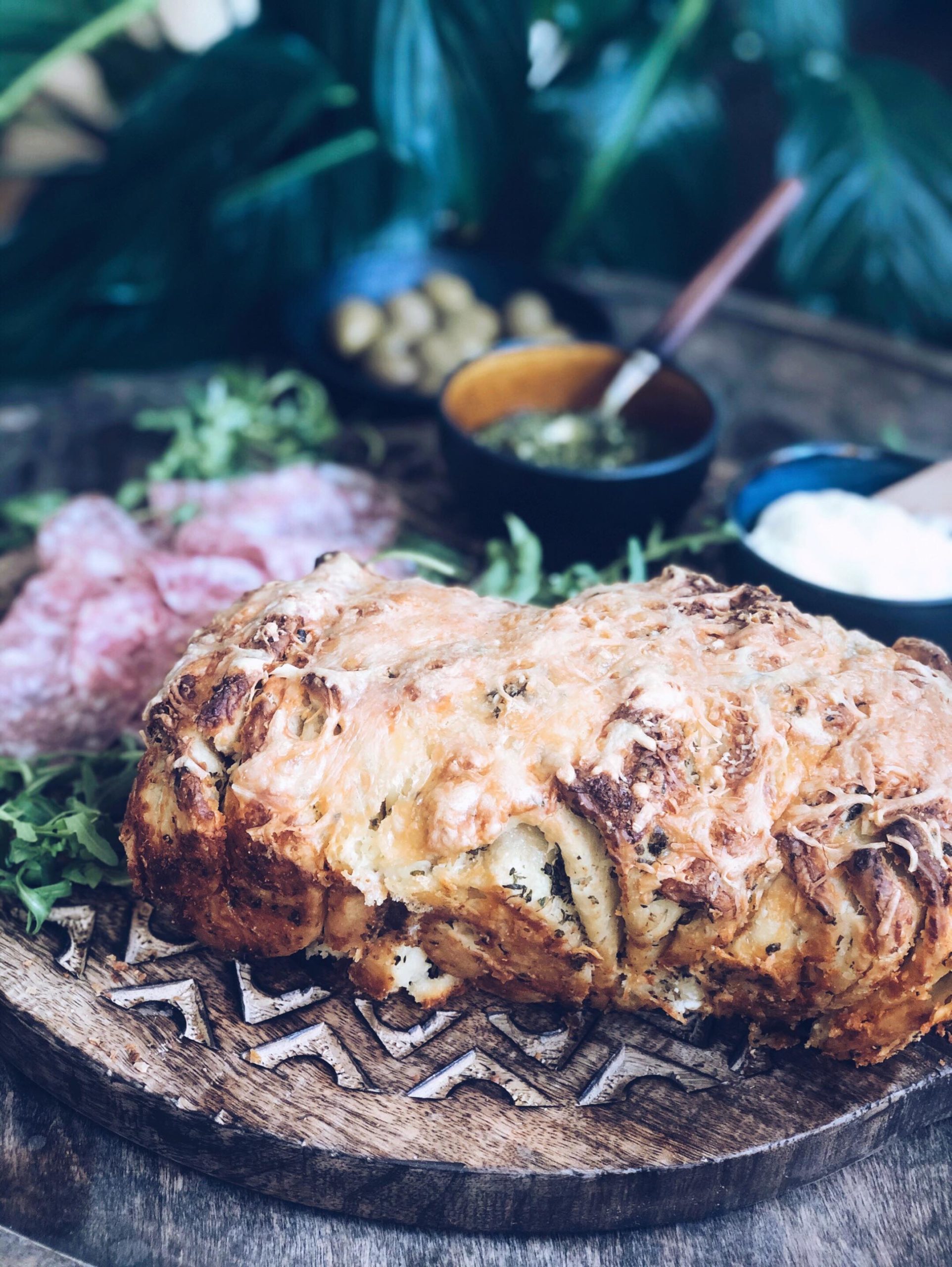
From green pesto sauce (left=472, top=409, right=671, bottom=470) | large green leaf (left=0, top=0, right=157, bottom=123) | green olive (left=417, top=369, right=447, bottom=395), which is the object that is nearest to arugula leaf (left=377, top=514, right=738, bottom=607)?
green pesto sauce (left=472, top=409, right=671, bottom=470)

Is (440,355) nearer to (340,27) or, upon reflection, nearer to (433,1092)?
(340,27)

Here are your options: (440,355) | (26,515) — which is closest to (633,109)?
(440,355)

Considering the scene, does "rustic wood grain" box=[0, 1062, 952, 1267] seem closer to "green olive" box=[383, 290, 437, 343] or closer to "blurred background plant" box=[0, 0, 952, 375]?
"green olive" box=[383, 290, 437, 343]

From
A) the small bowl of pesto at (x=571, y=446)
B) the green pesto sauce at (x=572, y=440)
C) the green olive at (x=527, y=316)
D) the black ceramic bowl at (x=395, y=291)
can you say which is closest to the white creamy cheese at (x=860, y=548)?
the small bowl of pesto at (x=571, y=446)

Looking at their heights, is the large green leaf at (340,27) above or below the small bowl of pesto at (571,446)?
above

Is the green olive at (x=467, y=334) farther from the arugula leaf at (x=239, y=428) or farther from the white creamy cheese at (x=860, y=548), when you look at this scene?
the white creamy cheese at (x=860, y=548)
